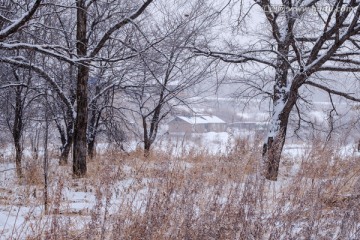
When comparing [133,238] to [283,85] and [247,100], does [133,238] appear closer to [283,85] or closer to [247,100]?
[283,85]

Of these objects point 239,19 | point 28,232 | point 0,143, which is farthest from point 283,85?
point 0,143

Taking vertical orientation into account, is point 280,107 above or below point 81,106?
above

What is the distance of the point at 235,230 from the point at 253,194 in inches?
23.7

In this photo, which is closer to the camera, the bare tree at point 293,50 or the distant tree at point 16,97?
the bare tree at point 293,50

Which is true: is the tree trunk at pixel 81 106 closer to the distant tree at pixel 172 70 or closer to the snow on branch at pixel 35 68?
the snow on branch at pixel 35 68

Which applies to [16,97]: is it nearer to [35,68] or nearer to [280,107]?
[35,68]

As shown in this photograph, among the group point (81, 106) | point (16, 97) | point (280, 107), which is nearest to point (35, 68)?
point (81, 106)

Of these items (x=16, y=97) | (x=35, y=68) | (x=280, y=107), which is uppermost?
(x=35, y=68)

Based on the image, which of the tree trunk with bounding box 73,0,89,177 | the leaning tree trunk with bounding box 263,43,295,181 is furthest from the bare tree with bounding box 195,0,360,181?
the tree trunk with bounding box 73,0,89,177

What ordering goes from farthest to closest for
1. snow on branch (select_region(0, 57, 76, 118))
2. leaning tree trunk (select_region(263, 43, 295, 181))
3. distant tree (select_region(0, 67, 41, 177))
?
distant tree (select_region(0, 67, 41, 177)) → leaning tree trunk (select_region(263, 43, 295, 181)) → snow on branch (select_region(0, 57, 76, 118))

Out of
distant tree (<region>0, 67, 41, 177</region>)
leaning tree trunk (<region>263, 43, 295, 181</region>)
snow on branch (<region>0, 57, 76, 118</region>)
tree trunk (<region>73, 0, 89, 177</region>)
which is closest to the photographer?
snow on branch (<region>0, 57, 76, 118</region>)

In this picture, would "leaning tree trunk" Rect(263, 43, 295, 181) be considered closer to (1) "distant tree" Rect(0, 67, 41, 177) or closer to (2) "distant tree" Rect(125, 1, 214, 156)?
(2) "distant tree" Rect(125, 1, 214, 156)

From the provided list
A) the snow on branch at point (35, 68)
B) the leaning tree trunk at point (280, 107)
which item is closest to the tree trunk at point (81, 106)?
the snow on branch at point (35, 68)

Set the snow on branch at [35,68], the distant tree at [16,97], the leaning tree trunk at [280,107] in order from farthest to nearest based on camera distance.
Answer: the distant tree at [16,97]
the leaning tree trunk at [280,107]
the snow on branch at [35,68]
